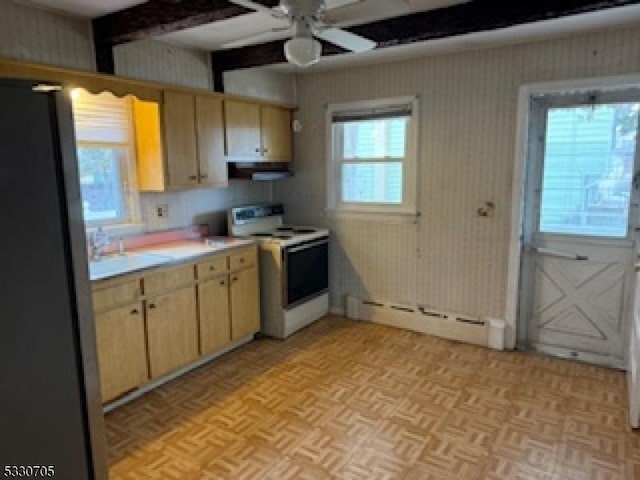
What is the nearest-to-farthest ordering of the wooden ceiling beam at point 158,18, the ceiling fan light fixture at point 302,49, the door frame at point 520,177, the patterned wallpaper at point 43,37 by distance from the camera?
the ceiling fan light fixture at point 302,49, the wooden ceiling beam at point 158,18, the patterned wallpaper at point 43,37, the door frame at point 520,177

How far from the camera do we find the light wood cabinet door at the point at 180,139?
3.31 metres

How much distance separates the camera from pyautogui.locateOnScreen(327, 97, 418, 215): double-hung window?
396 cm

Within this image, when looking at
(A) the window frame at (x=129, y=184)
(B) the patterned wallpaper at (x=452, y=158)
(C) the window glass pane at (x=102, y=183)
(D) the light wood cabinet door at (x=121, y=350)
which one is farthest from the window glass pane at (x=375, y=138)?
(D) the light wood cabinet door at (x=121, y=350)

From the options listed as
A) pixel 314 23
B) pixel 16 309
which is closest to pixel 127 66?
pixel 314 23

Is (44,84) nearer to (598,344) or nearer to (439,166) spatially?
(439,166)

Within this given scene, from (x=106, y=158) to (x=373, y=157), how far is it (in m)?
2.27

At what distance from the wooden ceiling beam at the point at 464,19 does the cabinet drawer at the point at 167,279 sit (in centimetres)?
174

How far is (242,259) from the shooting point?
3.69 metres

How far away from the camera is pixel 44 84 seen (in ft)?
3.88

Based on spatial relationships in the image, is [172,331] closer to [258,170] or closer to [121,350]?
[121,350]

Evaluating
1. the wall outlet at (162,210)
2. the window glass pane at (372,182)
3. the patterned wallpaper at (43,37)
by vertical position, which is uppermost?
the patterned wallpaper at (43,37)

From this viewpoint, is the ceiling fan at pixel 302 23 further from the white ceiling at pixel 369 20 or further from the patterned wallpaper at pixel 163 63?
the patterned wallpaper at pixel 163 63

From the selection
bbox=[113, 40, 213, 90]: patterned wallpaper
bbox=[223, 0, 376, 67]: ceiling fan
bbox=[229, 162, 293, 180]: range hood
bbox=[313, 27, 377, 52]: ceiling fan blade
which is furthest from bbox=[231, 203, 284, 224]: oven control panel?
bbox=[223, 0, 376, 67]: ceiling fan

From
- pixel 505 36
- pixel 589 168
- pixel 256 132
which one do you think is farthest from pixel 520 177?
pixel 256 132
